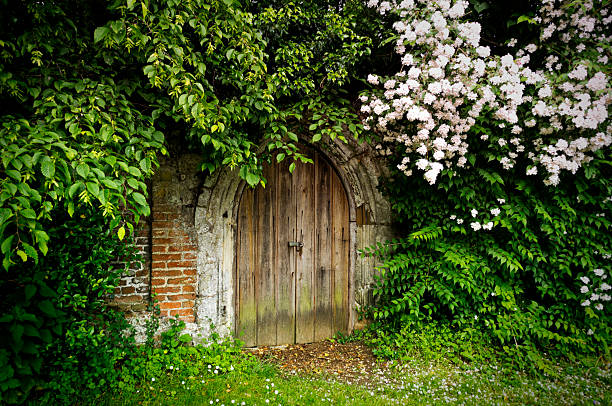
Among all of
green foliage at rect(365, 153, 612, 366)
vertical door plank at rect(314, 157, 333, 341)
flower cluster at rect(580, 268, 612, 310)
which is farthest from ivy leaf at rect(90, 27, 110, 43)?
flower cluster at rect(580, 268, 612, 310)

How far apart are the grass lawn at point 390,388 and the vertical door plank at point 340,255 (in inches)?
36.3

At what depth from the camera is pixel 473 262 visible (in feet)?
12.4

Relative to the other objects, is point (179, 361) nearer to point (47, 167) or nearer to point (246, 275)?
point (246, 275)

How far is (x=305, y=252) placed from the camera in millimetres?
4312

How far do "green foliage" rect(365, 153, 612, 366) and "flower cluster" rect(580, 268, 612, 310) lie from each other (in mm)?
35

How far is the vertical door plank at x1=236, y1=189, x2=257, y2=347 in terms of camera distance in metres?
4.09

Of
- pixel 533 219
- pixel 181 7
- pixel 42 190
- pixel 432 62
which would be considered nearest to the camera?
pixel 42 190

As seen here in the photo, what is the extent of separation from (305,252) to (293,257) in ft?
0.56

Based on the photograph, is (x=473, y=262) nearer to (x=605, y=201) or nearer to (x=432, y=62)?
(x=605, y=201)

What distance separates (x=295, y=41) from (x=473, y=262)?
3.19 meters

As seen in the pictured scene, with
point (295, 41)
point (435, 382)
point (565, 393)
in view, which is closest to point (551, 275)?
point (565, 393)

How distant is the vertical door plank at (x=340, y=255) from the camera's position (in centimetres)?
441

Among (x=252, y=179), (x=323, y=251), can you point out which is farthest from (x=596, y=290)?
(x=252, y=179)

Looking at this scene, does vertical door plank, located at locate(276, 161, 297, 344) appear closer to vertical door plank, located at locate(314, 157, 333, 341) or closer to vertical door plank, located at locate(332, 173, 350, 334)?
vertical door plank, located at locate(314, 157, 333, 341)
